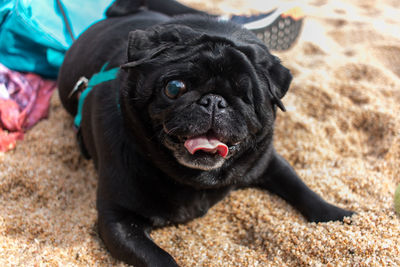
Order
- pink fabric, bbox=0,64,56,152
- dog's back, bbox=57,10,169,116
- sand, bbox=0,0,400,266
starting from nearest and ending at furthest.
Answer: sand, bbox=0,0,400,266 → dog's back, bbox=57,10,169,116 → pink fabric, bbox=0,64,56,152

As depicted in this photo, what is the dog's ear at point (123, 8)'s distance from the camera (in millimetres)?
2875

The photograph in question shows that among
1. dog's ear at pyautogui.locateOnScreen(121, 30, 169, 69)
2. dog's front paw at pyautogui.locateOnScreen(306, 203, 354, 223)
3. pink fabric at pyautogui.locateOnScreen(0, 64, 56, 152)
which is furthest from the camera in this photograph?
pink fabric at pyautogui.locateOnScreen(0, 64, 56, 152)

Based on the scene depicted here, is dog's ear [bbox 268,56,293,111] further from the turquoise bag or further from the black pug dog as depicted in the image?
the turquoise bag

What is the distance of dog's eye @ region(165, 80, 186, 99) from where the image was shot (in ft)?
5.36

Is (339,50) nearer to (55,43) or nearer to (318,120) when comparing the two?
(318,120)

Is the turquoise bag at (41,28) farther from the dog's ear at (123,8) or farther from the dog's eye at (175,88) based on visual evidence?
the dog's eye at (175,88)

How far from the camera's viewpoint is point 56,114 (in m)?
3.01

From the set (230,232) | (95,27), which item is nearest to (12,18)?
(95,27)

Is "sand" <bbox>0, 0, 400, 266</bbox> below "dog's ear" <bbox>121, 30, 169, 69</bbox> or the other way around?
below

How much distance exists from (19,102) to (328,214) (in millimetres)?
2359

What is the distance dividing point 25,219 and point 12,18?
1.61 meters

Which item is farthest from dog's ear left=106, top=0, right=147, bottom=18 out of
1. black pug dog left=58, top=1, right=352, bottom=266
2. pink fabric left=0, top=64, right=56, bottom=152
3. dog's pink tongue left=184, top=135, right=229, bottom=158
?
dog's pink tongue left=184, top=135, right=229, bottom=158

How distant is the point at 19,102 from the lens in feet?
9.59

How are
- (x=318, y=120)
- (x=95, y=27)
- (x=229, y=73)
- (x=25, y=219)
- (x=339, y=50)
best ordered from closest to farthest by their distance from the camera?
(x=229, y=73) → (x=25, y=219) → (x=95, y=27) → (x=318, y=120) → (x=339, y=50)
